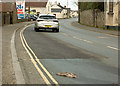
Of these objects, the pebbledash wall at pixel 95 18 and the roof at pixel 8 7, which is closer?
the pebbledash wall at pixel 95 18

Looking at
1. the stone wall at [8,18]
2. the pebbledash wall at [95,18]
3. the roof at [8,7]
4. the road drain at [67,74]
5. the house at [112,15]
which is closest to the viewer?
the road drain at [67,74]

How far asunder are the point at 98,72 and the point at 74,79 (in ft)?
3.60

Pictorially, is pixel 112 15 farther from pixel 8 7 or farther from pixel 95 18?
pixel 8 7

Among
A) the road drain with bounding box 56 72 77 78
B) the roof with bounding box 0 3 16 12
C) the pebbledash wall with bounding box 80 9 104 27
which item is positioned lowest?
the road drain with bounding box 56 72 77 78

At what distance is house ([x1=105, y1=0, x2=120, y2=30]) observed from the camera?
3278 cm

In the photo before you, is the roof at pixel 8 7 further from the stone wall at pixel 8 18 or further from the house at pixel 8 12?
the stone wall at pixel 8 18

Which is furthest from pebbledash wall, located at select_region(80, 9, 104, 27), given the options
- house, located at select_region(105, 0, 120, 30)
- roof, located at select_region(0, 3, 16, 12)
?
roof, located at select_region(0, 3, 16, 12)

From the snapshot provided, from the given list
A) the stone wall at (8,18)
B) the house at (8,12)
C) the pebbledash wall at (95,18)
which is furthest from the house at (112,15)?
the house at (8,12)

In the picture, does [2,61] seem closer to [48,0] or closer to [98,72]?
[98,72]

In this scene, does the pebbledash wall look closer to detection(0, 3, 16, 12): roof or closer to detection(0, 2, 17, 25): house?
detection(0, 2, 17, 25): house

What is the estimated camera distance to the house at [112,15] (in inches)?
1291

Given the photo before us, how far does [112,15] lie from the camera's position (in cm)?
3494

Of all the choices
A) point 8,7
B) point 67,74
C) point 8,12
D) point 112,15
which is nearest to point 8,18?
point 8,12

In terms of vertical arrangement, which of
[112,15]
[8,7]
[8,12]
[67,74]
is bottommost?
[67,74]
